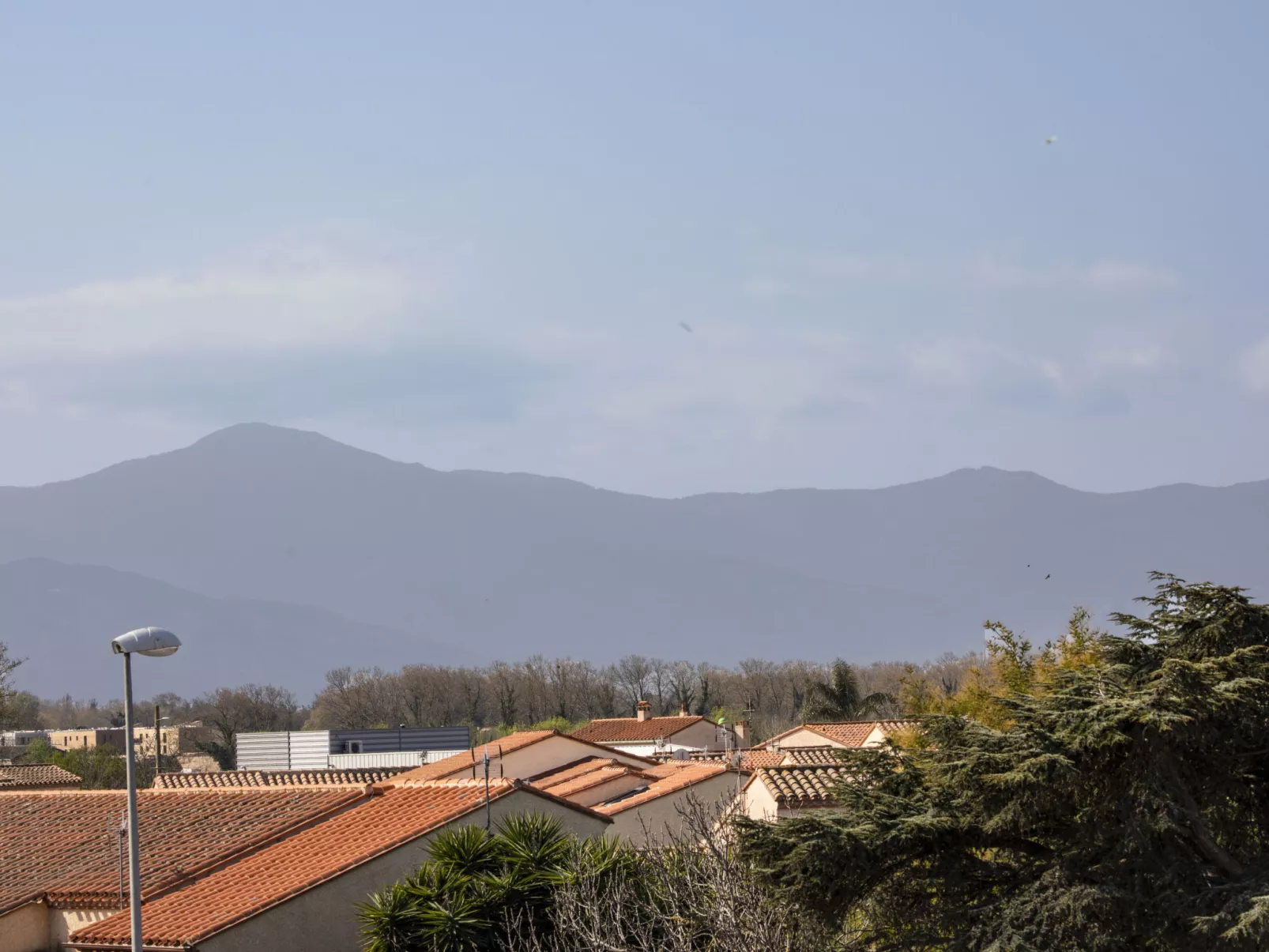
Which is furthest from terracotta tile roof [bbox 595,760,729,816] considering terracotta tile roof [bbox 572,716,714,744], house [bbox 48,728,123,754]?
house [bbox 48,728,123,754]

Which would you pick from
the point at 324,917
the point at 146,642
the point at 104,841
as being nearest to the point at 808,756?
the point at 104,841

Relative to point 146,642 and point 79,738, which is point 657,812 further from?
point 79,738

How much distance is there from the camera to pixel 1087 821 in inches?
563

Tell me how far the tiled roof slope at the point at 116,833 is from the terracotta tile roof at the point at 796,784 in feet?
29.1

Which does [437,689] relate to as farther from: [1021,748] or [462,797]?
[1021,748]

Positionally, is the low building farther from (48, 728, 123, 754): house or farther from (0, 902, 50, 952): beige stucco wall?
(48, 728, 123, 754): house

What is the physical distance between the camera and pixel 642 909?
16.2 m

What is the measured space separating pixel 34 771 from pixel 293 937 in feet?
138

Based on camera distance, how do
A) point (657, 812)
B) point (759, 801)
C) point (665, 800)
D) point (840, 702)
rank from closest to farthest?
A: 1. point (759, 801)
2. point (657, 812)
3. point (665, 800)
4. point (840, 702)

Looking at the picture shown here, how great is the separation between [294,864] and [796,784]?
488 inches

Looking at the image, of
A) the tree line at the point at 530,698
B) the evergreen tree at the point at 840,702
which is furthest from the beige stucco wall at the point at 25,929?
the tree line at the point at 530,698

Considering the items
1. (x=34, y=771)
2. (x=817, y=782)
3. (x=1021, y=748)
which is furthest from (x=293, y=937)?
(x=34, y=771)

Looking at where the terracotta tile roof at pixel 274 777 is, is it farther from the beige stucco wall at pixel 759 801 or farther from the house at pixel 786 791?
the house at pixel 786 791

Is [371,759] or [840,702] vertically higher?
[840,702]
